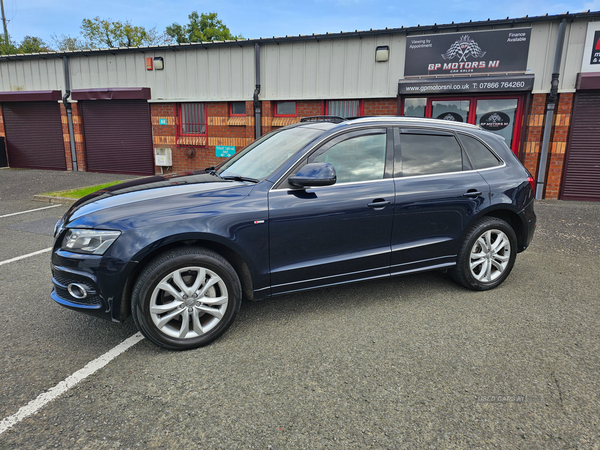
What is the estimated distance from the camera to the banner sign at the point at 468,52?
10.2 meters

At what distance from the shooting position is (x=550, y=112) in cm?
1011

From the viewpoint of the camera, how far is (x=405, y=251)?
383 centimetres

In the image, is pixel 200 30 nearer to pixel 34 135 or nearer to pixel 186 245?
pixel 34 135

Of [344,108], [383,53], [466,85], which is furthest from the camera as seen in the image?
[344,108]

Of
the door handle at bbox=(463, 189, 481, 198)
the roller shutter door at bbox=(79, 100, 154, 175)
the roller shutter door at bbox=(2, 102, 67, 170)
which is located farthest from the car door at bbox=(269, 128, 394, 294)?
the roller shutter door at bbox=(2, 102, 67, 170)

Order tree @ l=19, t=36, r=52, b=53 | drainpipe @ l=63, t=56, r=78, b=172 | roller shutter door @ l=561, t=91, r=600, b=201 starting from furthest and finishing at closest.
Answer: tree @ l=19, t=36, r=52, b=53
drainpipe @ l=63, t=56, r=78, b=172
roller shutter door @ l=561, t=91, r=600, b=201

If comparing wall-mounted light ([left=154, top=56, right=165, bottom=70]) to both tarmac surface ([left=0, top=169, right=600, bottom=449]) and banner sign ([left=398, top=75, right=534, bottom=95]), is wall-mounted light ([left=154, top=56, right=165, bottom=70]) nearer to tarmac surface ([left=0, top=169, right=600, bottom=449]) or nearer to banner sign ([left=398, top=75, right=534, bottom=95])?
banner sign ([left=398, top=75, right=534, bottom=95])

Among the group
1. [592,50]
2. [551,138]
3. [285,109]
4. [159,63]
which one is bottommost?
[551,138]

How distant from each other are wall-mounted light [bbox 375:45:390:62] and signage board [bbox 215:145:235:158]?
5.17 meters

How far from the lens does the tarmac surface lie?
7.44 ft

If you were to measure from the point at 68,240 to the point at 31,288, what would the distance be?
1.84 metres

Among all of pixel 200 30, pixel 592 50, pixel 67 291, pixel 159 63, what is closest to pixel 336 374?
pixel 67 291

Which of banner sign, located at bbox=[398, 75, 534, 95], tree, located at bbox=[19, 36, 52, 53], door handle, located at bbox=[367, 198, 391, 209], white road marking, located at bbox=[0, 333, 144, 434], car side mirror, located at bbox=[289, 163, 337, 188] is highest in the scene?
tree, located at bbox=[19, 36, 52, 53]

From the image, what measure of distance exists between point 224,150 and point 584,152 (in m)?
10.0
